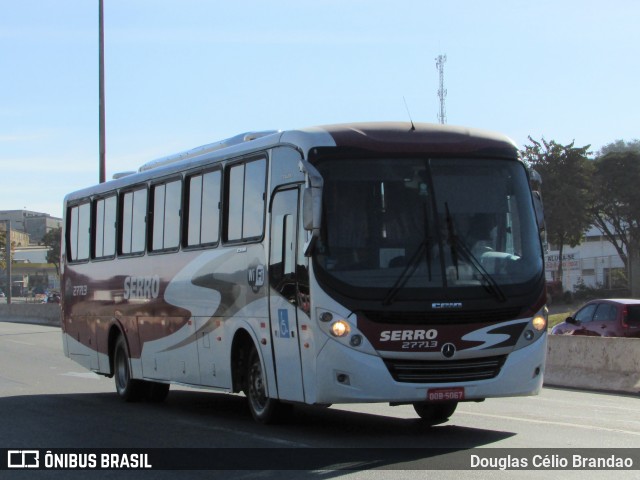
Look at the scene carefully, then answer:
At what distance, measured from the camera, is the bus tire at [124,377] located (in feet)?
55.0

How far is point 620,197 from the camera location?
66188mm

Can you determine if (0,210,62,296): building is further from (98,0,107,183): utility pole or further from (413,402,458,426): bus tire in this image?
(413,402,458,426): bus tire

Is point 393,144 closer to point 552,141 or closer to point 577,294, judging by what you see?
point 577,294

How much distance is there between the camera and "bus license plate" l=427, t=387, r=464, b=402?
1043cm

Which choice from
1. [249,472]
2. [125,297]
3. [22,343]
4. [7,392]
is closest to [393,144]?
[249,472]

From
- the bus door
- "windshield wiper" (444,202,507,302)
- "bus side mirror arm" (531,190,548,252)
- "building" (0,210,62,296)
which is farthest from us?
"building" (0,210,62,296)

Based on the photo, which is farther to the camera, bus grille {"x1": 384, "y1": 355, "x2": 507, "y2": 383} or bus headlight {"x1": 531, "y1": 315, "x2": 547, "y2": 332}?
bus headlight {"x1": 531, "y1": 315, "x2": 547, "y2": 332}

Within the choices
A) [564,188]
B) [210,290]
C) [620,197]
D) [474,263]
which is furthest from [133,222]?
[620,197]

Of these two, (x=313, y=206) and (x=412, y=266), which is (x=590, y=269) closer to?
(x=412, y=266)

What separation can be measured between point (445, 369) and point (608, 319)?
14223 mm

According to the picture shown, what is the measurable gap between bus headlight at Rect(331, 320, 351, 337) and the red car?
564 inches

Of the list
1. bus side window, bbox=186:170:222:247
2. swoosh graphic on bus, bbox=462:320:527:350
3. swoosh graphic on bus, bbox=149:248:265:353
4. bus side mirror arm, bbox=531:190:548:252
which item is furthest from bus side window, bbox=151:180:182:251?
swoosh graphic on bus, bbox=462:320:527:350

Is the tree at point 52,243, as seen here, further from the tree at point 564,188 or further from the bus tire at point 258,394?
the bus tire at point 258,394

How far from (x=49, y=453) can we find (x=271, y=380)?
2503 millimetres
